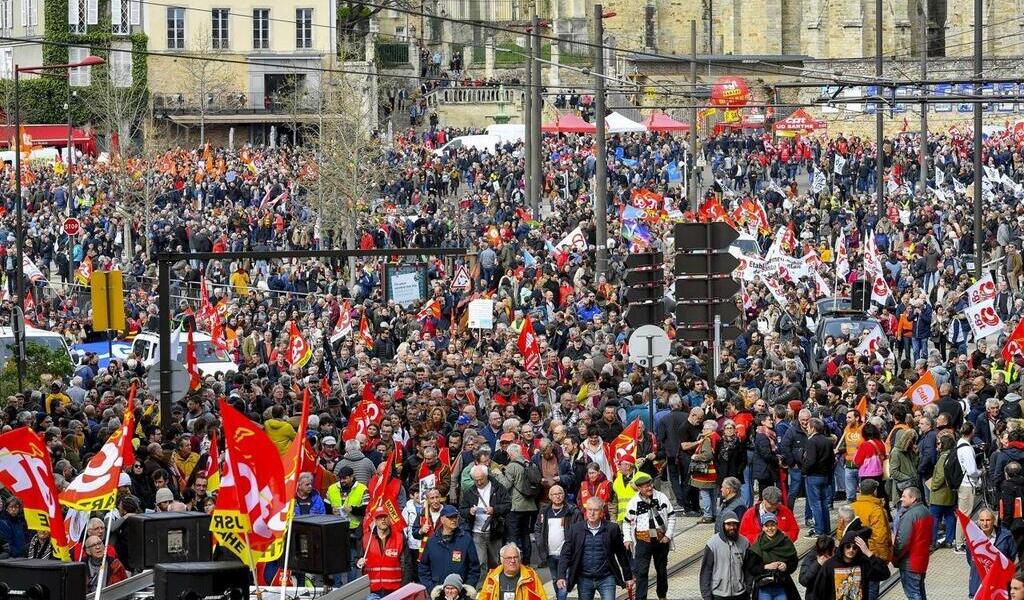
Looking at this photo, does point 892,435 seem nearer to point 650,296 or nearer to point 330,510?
point 650,296

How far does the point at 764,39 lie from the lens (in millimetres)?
95438

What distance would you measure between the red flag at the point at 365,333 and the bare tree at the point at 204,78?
43.8 metres

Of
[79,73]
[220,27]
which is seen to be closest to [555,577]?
[79,73]

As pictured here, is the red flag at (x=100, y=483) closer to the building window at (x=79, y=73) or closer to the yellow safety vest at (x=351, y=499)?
the yellow safety vest at (x=351, y=499)

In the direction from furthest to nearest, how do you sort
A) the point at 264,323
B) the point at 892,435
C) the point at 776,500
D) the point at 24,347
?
1. the point at 264,323
2. the point at 24,347
3. the point at 892,435
4. the point at 776,500

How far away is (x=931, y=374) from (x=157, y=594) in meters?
13.9

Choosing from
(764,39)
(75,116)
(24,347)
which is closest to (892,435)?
(24,347)

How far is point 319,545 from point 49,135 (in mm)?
68320

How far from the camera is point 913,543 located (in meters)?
18.6

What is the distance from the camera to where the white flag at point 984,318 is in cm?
3206

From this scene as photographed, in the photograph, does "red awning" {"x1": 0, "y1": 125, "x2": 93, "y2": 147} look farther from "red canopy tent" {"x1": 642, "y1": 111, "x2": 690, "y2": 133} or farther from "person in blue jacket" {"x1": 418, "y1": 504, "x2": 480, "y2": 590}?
"person in blue jacket" {"x1": 418, "y1": 504, "x2": 480, "y2": 590}

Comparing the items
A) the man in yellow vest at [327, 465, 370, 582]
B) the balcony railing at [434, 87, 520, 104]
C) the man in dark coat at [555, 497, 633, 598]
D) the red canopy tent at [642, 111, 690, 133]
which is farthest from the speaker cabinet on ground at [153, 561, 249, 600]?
the balcony railing at [434, 87, 520, 104]

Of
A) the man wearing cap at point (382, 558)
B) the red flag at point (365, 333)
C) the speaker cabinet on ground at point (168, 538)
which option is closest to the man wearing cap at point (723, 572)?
the man wearing cap at point (382, 558)

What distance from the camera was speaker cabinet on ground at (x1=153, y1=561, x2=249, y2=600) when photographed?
43.0 feet
